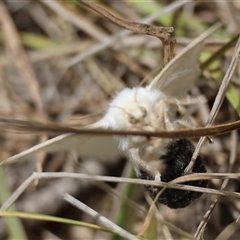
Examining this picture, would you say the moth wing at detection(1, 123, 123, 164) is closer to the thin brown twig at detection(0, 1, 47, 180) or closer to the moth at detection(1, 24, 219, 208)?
the moth at detection(1, 24, 219, 208)

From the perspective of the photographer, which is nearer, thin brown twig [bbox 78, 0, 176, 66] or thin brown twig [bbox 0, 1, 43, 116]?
thin brown twig [bbox 78, 0, 176, 66]

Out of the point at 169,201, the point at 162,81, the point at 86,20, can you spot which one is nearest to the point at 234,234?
the point at 169,201

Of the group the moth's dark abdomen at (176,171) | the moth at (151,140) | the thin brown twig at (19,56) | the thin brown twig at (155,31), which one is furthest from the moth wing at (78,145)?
the thin brown twig at (19,56)

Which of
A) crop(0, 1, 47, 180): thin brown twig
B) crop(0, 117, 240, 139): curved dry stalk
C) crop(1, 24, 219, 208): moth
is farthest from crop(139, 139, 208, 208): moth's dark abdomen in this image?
crop(0, 1, 47, 180): thin brown twig

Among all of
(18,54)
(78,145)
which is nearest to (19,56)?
(18,54)

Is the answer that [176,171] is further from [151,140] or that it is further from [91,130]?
[91,130]

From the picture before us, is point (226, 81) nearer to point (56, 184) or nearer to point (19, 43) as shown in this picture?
point (56, 184)

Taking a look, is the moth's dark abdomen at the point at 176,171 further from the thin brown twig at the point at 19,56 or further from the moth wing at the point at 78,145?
the thin brown twig at the point at 19,56
